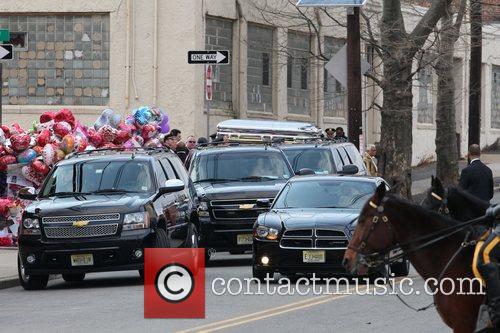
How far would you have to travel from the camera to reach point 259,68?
41281mm

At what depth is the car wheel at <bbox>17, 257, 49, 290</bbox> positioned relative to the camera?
19.7 metres

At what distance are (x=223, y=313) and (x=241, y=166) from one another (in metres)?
9.09

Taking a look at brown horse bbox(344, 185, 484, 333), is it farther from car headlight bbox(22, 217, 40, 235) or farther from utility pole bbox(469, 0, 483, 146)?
utility pole bbox(469, 0, 483, 146)

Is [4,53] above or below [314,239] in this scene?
above

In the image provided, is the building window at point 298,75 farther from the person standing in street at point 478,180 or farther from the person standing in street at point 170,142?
the person standing in street at point 478,180

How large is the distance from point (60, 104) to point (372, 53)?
10753 millimetres

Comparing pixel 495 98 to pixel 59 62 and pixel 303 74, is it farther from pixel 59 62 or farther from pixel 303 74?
pixel 59 62

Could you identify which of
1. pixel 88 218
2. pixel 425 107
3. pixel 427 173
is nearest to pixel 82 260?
pixel 88 218

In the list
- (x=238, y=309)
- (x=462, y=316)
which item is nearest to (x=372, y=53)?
(x=238, y=309)

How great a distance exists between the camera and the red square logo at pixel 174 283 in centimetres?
1598

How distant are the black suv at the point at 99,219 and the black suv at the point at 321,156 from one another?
5869mm

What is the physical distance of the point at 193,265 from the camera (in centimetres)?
2020

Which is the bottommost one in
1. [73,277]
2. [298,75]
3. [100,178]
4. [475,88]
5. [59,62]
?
[73,277]

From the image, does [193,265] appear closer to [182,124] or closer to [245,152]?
[245,152]
